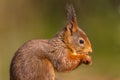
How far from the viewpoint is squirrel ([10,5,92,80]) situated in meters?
3.70

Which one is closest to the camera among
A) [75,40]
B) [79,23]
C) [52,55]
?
[52,55]

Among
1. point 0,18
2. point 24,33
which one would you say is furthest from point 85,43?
point 0,18

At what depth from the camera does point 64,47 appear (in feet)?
13.0

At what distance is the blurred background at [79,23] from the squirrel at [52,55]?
2.27 m

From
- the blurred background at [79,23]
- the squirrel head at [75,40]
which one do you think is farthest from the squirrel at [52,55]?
the blurred background at [79,23]

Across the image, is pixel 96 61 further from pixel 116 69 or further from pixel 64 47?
pixel 64 47

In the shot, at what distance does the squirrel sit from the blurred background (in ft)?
7.45

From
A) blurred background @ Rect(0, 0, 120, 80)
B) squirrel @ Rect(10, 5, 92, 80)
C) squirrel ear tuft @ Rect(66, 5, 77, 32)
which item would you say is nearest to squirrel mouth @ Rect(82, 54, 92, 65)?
squirrel @ Rect(10, 5, 92, 80)

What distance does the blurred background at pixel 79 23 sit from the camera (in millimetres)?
6832

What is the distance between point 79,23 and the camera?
26.0 feet

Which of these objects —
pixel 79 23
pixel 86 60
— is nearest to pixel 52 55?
pixel 86 60

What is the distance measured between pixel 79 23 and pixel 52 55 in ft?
13.4

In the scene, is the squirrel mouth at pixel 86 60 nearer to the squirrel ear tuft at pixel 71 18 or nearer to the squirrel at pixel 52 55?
the squirrel at pixel 52 55

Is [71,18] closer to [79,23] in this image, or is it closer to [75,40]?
[75,40]
